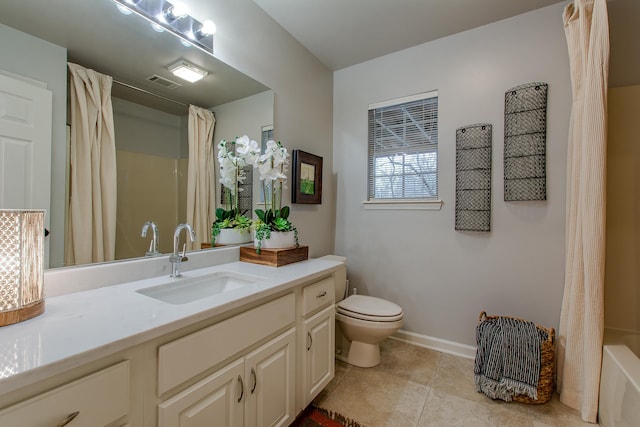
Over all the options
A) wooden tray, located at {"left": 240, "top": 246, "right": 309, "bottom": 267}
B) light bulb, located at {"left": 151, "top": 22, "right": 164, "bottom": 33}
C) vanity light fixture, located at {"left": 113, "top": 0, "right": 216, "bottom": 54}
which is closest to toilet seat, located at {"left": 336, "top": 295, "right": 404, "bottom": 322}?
wooden tray, located at {"left": 240, "top": 246, "right": 309, "bottom": 267}

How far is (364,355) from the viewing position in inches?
80.7

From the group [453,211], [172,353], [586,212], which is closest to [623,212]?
[586,212]

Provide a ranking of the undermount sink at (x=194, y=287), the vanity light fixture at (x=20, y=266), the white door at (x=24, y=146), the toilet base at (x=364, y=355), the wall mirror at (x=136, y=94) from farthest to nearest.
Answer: the toilet base at (x=364, y=355) → the undermount sink at (x=194, y=287) → the wall mirror at (x=136, y=94) → the white door at (x=24, y=146) → the vanity light fixture at (x=20, y=266)

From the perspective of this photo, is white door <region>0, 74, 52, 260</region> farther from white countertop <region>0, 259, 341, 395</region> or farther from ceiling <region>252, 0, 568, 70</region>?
ceiling <region>252, 0, 568, 70</region>

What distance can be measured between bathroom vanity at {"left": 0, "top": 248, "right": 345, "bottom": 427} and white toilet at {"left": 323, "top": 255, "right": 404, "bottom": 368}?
1.47ft

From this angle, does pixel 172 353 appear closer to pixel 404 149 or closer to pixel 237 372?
pixel 237 372

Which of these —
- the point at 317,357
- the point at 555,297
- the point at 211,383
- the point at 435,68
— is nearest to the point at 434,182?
the point at 435,68

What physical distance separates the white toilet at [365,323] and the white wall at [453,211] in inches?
20.0

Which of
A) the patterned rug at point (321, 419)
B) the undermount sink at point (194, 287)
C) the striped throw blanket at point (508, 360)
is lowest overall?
the patterned rug at point (321, 419)

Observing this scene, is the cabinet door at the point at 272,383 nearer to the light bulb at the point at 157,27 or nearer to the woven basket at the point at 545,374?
the woven basket at the point at 545,374

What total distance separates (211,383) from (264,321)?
0.95 feet

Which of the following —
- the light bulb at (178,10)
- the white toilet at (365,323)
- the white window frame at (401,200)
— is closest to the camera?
the light bulb at (178,10)

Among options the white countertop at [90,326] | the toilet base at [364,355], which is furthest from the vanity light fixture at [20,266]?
the toilet base at [364,355]

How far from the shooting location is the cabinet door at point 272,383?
1.12m
